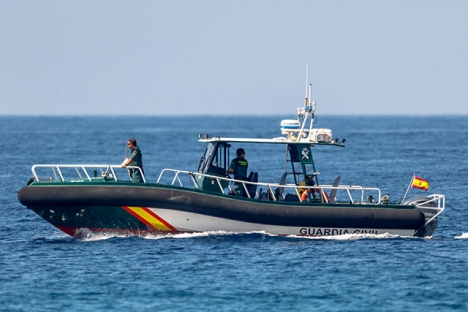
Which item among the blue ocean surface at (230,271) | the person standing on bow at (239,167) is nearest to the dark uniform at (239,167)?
the person standing on bow at (239,167)

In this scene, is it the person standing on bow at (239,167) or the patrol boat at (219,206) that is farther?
the person standing on bow at (239,167)

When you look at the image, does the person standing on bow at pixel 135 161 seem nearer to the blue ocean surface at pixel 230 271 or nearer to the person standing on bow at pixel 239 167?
the blue ocean surface at pixel 230 271

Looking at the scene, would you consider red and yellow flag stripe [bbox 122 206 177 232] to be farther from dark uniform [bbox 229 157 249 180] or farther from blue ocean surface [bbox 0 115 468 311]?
dark uniform [bbox 229 157 249 180]

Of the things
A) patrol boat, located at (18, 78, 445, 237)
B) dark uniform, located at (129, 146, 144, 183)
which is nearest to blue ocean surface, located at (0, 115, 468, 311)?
patrol boat, located at (18, 78, 445, 237)

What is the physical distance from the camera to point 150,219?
78.0 feet

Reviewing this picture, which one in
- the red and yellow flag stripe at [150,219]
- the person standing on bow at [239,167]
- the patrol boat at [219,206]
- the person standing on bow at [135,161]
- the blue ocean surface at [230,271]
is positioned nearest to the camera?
the blue ocean surface at [230,271]

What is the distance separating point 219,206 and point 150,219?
1.76 metres

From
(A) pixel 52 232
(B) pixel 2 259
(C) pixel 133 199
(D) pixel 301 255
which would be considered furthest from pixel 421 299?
(A) pixel 52 232

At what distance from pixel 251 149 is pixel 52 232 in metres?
44.8

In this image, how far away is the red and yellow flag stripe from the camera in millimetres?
23531

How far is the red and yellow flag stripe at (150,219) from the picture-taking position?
2353cm

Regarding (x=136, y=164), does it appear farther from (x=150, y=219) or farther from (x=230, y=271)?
(x=230, y=271)

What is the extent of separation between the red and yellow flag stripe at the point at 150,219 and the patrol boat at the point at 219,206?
0.08ft

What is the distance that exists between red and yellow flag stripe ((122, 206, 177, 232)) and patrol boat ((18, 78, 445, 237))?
0.08ft
